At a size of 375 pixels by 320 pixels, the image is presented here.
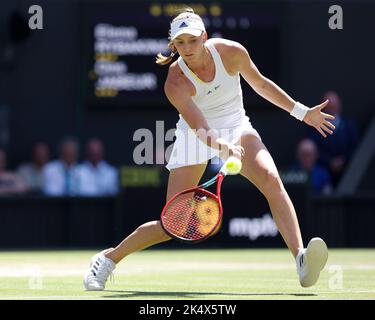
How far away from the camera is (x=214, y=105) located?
7.47m

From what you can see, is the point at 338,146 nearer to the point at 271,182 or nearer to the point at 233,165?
the point at 271,182

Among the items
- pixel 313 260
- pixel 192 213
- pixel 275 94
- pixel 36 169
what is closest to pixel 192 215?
pixel 192 213

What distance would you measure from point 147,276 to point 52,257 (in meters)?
2.71

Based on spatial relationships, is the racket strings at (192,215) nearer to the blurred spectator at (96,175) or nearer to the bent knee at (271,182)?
the bent knee at (271,182)

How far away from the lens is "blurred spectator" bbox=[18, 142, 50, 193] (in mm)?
13828

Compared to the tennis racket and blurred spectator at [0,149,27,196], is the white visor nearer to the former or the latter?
the tennis racket

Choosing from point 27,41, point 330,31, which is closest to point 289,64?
point 330,31

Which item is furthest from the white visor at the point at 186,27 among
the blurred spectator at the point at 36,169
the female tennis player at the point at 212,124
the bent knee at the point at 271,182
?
the blurred spectator at the point at 36,169

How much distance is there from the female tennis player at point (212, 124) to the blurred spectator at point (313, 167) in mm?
6121

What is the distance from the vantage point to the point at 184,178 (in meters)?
7.41

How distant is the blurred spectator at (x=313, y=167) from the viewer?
1366cm

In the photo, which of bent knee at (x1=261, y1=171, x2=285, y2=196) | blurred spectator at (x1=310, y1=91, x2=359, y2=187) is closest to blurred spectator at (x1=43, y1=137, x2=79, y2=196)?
blurred spectator at (x1=310, y1=91, x2=359, y2=187)

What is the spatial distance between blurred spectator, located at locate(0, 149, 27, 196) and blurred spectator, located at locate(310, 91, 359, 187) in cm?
353

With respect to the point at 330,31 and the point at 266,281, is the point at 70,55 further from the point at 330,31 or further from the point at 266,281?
the point at 266,281
